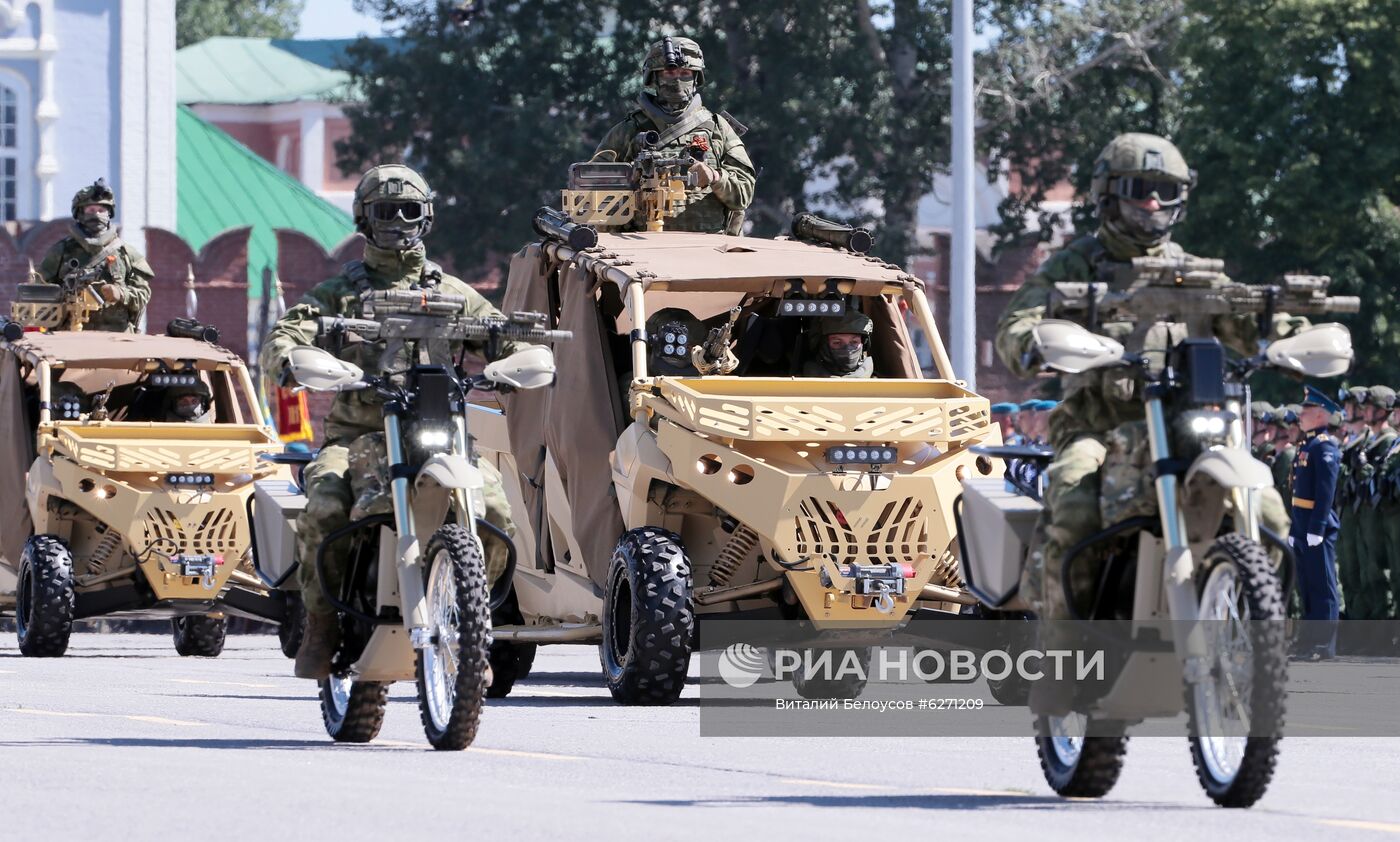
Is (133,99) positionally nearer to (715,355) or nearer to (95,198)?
(95,198)

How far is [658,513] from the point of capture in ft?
51.2

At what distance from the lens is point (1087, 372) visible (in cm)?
1058

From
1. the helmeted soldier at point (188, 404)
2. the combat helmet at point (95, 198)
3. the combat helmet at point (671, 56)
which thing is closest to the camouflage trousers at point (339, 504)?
the combat helmet at point (671, 56)

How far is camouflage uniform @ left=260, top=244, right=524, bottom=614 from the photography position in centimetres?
1271

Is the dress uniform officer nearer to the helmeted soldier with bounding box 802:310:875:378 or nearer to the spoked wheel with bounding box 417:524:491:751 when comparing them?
the helmeted soldier with bounding box 802:310:875:378

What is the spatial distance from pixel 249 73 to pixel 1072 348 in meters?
91.3

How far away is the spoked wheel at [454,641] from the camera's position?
37.8ft

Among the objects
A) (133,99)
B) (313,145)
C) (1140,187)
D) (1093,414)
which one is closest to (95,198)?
(1140,187)

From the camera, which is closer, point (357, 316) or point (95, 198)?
point (357, 316)

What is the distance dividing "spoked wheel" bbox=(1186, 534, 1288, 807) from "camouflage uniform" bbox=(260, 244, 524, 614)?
141 inches

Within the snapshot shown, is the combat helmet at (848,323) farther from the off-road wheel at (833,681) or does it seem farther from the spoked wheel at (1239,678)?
the spoked wheel at (1239,678)

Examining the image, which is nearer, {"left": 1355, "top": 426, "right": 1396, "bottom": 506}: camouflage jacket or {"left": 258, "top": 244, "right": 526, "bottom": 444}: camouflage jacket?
{"left": 258, "top": 244, "right": 526, "bottom": 444}: camouflage jacket

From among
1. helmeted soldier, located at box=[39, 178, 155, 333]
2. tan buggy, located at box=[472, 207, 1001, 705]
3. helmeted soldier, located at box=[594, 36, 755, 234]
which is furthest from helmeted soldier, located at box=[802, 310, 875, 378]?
helmeted soldier, located at box=[39, 178, 155, 333]

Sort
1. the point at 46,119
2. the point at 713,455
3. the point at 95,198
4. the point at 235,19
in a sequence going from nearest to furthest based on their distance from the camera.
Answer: the point at 713,455, the point at 95,198, the point at 46,119, the point at 235,19
